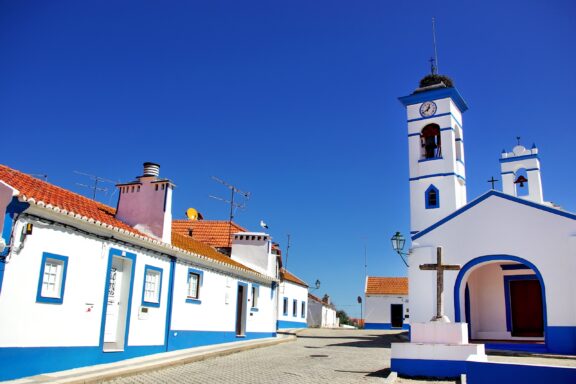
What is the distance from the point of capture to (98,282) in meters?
11.3

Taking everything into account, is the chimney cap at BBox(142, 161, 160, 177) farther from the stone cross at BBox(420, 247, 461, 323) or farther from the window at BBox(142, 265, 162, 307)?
the stone cross at BBox(420, 247, 461, 323)

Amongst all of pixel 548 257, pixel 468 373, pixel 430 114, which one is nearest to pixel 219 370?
pixel 468 373

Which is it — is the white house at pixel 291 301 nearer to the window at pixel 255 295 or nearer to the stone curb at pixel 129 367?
the window at pixel 255 295

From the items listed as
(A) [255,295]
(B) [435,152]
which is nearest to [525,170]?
(B) [435,152]

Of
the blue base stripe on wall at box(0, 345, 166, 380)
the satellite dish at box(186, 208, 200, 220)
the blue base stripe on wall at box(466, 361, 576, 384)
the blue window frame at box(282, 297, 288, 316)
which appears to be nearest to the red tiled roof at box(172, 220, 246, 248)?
the satellite dish at box(186, 208, 200, 220)

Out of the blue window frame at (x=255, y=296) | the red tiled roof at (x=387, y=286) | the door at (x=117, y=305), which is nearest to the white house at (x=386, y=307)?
the red tiled roof at (x=387, y=286)

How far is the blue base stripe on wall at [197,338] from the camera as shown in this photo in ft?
47.2

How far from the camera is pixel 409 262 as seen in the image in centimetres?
1895

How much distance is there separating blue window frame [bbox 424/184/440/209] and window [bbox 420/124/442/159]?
160 centimetres

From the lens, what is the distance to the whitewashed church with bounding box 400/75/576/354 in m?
15.9

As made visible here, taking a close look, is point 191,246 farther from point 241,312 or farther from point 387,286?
point 387,286

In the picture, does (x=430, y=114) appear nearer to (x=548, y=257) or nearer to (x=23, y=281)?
(x=548, y=257)

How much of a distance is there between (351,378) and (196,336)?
6.66m

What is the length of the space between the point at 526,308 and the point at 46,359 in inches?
641
